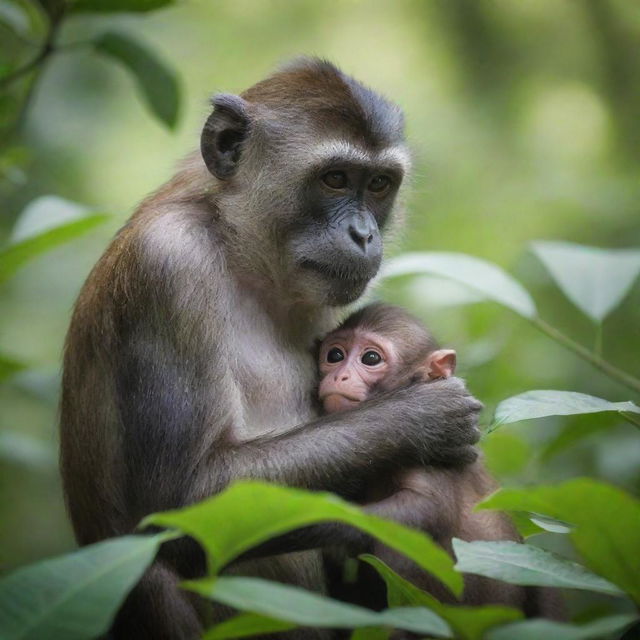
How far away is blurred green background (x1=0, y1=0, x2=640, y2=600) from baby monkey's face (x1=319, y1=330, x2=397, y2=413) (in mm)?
3369

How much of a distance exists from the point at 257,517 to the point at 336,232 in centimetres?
302

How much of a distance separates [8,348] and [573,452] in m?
6.02

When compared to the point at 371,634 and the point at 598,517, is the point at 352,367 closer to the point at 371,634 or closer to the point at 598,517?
the point at 371,634

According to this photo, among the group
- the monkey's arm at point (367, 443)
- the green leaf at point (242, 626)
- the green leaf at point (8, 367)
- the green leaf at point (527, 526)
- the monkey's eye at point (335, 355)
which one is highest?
the green leaf at point (242, 626)

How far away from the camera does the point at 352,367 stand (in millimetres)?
5504

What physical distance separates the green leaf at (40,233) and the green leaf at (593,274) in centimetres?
262

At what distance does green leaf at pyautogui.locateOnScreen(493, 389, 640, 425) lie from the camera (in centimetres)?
368

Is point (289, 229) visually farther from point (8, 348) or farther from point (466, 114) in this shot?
point (466, 114)

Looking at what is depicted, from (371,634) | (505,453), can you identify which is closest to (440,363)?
(505,453)

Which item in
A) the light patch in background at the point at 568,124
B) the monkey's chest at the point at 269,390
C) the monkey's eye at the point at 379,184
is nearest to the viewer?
the monkey's chest at the point at 269,390

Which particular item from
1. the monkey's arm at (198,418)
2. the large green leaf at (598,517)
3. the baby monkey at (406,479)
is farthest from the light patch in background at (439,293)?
the large green leaf at (598,517)

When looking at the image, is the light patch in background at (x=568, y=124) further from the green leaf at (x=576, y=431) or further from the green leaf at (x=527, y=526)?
the green leaf at (x=527, y=526)

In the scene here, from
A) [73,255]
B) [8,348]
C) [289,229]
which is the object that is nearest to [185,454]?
[289,229]

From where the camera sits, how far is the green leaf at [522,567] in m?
3.02
